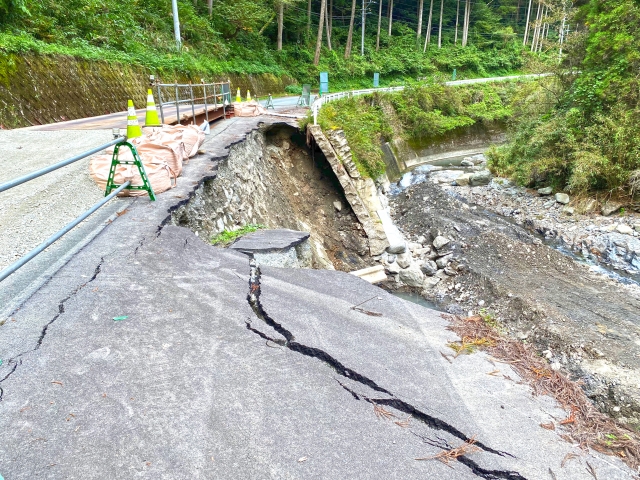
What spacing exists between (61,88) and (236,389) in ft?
37.9

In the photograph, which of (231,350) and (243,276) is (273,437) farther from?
(243,276)

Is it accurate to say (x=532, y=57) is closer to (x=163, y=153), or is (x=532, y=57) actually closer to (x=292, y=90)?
(x=292, y=90)

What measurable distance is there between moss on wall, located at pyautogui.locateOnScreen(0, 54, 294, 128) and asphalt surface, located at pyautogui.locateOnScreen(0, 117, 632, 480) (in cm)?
769

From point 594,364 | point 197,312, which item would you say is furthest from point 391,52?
point 197,312

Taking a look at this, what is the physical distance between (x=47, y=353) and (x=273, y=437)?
5.25 feet

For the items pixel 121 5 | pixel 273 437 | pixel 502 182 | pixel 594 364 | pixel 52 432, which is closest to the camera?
pixel 52 432

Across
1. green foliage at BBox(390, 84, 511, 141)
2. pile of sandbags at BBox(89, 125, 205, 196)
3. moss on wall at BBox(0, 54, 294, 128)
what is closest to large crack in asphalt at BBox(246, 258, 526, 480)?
pile of sandbags at BBox(89, 125, 205, 196)

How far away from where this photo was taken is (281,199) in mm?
10406

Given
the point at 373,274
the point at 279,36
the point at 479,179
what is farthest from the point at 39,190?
the point at 279,36

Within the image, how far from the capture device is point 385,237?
10961 mm

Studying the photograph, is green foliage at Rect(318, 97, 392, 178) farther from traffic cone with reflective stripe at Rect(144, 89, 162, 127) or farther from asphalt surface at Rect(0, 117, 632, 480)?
asphalt surface at Rect(0, 117, 632, 480)

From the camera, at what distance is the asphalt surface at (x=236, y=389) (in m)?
2.12

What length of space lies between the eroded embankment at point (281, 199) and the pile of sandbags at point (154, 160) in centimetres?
53

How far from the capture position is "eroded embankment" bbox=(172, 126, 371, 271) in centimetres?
672
